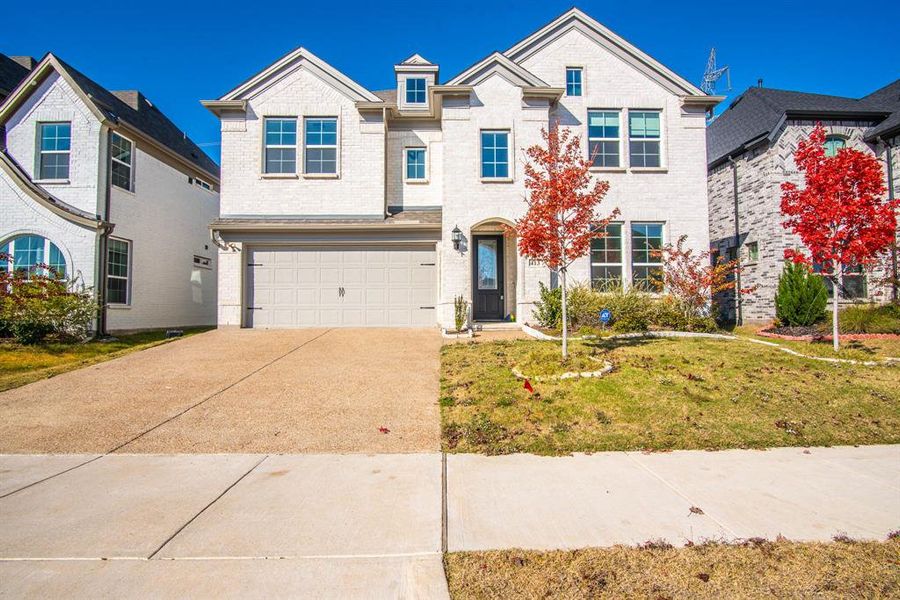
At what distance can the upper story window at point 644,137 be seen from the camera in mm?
14656

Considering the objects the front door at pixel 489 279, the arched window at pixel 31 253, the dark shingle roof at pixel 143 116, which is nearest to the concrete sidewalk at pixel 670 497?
the front door at pixel 489 279

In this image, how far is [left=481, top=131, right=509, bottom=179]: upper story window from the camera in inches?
559

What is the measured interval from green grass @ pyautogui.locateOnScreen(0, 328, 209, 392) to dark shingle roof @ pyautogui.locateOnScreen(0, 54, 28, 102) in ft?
28.9

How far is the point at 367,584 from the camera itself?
274cm

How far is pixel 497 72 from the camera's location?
14094 mm

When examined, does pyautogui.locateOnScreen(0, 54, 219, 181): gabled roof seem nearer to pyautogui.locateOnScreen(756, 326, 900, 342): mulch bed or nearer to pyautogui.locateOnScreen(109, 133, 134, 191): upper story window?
pyautogui.locateOnScreen(109, 133, 134, 191): upper story window

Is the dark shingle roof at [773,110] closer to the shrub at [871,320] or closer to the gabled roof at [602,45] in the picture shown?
the gabled roof at [602,45]

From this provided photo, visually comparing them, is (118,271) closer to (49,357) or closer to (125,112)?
(49,357)

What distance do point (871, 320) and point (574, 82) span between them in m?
10.7

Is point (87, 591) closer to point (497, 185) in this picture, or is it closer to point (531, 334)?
point (531, 334)

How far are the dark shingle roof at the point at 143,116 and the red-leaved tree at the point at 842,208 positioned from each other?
1763cm

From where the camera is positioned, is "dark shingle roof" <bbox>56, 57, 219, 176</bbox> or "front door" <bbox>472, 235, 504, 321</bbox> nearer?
"dark shingle roof" <bbox>56, 57, 219, 176</bbox>

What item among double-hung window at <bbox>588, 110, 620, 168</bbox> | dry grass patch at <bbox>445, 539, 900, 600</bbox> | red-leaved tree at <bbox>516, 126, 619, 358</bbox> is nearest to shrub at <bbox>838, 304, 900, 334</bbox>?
double-hung window at <bbox>588, 110, 620, 168</bbox>

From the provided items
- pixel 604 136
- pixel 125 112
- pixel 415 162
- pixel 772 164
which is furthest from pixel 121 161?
pixel 772 164
